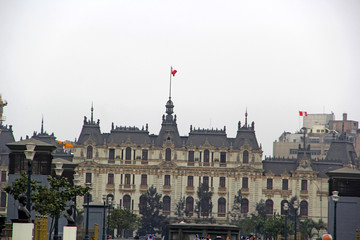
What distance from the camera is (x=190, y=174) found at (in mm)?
144125

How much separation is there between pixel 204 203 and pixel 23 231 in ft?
337

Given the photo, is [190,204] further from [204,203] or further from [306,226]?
[306,226]

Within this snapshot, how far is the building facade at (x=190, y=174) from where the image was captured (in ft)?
470

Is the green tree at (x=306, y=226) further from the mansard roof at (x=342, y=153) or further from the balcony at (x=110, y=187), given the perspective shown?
the balcony at (x=110, y=187)

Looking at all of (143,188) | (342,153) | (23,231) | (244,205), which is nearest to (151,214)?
(143,188)

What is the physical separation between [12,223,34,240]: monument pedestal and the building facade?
10240cm

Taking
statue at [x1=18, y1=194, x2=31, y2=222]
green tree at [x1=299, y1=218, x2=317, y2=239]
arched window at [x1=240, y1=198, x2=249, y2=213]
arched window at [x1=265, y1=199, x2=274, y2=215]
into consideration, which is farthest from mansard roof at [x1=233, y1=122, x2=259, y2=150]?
statue at [x1=18, y1=194, x2=31, y2=222]

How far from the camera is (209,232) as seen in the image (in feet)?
193

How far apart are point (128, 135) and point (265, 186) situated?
24.8m

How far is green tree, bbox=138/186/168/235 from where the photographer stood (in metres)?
139

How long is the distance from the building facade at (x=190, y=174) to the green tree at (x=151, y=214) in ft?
10.2

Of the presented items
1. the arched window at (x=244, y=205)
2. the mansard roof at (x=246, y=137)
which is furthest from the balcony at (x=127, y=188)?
the mansard roof at (x=246, y=137)

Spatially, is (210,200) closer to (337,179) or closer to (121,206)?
(121,206)

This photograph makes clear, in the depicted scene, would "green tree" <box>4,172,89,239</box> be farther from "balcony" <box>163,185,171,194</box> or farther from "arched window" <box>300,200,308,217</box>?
"arched window" <box>300,200,308,217</box>
